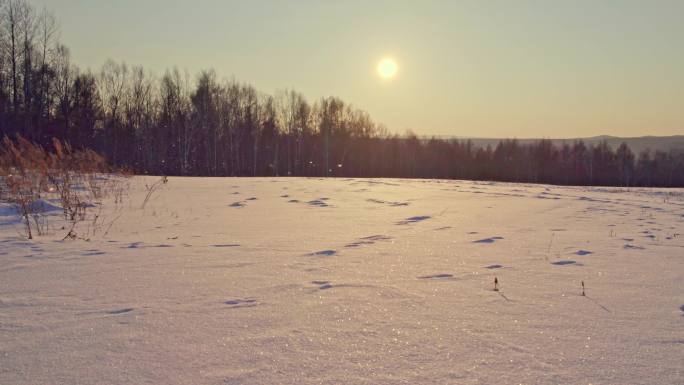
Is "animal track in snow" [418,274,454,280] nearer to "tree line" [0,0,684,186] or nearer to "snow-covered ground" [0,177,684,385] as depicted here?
"snow-covered ground" [0,177,684,385]

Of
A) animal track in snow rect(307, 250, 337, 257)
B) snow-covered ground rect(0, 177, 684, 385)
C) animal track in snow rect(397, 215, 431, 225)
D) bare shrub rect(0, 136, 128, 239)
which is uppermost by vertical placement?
bare shrub rect(0, 136, 128, 239)

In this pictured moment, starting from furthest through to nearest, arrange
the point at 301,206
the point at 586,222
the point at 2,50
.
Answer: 1. the point at 2,50
2. the point at 301,206
3. the point at 586,222

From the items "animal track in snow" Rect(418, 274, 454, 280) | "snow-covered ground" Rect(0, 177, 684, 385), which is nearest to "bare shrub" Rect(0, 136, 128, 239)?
"snow-covered ground" Rect(0, 177, 684, 385)

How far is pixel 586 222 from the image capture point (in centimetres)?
657

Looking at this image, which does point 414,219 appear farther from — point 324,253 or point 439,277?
point 439,277

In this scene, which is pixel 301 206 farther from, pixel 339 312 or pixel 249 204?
pixel 339 312

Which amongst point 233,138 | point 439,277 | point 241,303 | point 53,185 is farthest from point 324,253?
point 233,138

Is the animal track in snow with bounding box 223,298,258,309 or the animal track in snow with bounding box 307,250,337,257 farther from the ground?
the animal track in snow with bounding box 307,250,337,257

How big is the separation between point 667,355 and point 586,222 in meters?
5.25

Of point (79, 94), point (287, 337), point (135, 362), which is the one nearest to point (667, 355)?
point (287, 337)

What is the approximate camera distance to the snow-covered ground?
173cm

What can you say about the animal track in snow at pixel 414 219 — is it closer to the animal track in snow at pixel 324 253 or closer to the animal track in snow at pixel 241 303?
the animal track in snow at pixel 324 253

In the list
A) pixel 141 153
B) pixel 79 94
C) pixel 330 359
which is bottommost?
pixel 330 359

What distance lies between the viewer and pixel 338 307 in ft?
8.08
